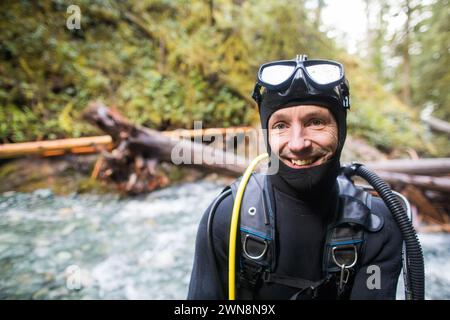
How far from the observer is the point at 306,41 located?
11.1 m

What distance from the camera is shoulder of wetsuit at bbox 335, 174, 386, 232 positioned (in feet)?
5.67

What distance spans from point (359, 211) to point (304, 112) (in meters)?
0.76

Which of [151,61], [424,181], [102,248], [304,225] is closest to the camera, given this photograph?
[304,225]

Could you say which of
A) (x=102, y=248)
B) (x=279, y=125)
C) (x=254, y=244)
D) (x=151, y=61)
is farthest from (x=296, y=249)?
(x=151, y=61)

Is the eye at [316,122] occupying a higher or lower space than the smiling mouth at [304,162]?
higher

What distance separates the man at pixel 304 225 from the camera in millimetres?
1690

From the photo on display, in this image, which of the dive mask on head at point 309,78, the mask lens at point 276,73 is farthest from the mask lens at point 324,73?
the mask lens at point 276,73

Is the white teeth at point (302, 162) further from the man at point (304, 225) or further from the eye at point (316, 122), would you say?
the eye at point (316, 122)

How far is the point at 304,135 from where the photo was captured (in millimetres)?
1694

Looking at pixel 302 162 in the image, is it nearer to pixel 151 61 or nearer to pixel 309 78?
pixel 309 78

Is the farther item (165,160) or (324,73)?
(165,160)

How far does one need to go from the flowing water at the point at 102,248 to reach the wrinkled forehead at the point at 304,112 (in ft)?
9.71
